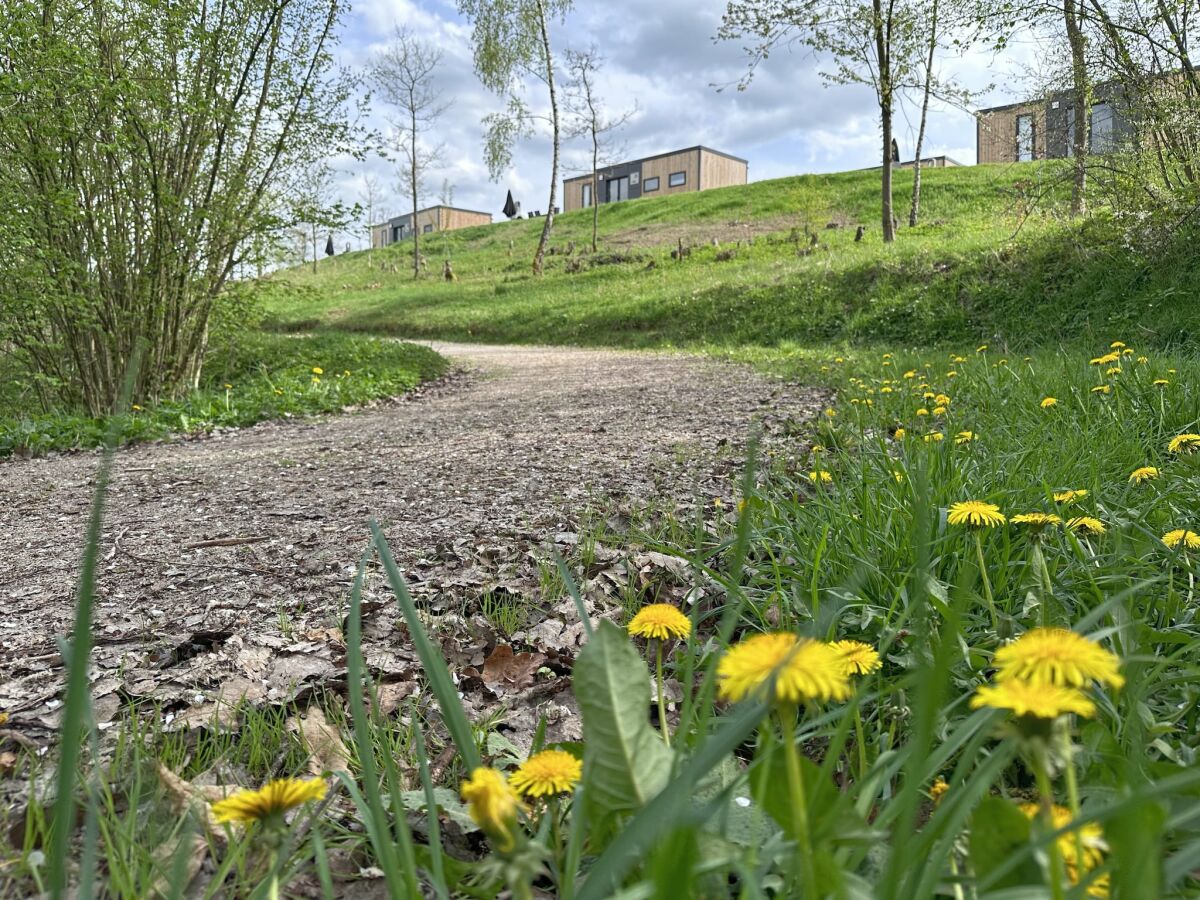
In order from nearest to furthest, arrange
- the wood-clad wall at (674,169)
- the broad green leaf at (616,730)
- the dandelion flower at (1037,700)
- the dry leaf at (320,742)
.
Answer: the dandelion flower at (1037,700) → the broad green leaf at (616,730) → the dry leaf at (320,742) → the wood-clad wall at (674,169)

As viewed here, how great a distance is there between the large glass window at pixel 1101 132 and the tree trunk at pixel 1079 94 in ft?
0.30

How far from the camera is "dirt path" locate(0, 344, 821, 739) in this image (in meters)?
1.71

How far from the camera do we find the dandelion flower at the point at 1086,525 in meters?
1.55

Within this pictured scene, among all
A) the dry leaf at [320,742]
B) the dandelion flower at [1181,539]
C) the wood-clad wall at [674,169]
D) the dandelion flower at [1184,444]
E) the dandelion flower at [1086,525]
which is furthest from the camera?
the wood-clad wall at [674,169]

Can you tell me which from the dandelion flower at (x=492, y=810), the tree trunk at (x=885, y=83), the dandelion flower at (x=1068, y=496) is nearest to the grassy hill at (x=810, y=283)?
the tree trunk at (x=885, y=83)

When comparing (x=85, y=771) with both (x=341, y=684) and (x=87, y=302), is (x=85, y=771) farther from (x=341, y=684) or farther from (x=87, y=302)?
(x=87, y=302)

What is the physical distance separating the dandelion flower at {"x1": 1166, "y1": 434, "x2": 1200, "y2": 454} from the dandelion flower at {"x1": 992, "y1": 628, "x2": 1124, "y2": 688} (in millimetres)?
1777

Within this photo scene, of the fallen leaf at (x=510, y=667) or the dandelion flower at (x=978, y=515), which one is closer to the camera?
the dandelion flower at (x=978, y=515)

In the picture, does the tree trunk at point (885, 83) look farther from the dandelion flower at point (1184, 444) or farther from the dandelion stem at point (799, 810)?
the dandelion stem at point (799, 810)

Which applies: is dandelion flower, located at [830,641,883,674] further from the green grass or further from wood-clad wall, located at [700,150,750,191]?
wood-clad wall, located at [700,150,750,191]

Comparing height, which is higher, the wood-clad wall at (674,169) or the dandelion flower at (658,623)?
the wood-clad wall at (674,169)

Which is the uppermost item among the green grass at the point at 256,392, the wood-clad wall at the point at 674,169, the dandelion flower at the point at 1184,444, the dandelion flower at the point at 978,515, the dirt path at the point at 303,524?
the wood-clad wall at the point at 674,169

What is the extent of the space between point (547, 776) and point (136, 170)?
7.40m

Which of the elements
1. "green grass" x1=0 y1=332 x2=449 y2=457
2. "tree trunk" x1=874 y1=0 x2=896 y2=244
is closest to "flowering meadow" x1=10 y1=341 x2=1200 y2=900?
"green grass" x1=0 y1=332 x2=449 y2=457
